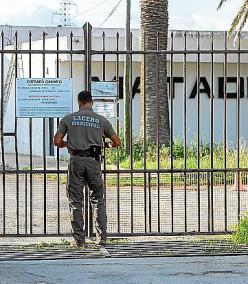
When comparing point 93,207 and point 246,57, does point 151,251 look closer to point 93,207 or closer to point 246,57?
point 93,207

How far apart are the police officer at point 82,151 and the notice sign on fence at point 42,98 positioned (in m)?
0.60

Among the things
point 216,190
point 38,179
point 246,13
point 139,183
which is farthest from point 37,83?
point 246,13

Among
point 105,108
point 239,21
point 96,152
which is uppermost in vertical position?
point 239,21

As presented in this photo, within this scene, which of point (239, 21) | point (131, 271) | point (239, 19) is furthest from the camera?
point (239, 21)

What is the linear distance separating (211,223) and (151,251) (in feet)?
5.15

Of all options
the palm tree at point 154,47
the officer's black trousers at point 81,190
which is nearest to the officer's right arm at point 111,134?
the officer's black trousers at point 81,190

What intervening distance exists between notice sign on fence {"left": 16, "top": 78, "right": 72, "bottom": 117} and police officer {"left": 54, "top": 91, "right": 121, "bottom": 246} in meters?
0.60

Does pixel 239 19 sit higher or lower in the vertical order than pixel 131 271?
higher

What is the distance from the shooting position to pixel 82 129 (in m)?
10.3

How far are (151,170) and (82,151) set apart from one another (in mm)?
1062

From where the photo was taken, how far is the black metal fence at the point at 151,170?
35.9 feet

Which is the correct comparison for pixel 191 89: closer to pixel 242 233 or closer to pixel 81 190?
pixel 242 233

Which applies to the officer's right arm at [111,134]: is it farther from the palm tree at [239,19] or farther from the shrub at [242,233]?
the palm tree at [239,19]

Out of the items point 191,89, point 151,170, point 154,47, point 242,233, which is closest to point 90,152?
point 151,170
